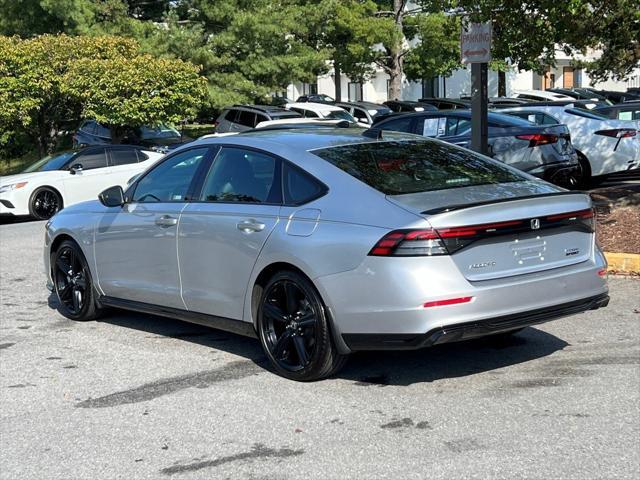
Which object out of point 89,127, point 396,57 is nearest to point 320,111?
point 89,127

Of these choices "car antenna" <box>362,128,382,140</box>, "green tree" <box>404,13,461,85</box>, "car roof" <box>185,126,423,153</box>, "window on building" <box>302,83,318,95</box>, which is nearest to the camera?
"car roof" <box>185,126,423,153</box>

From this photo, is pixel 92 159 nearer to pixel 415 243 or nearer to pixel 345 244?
pixel 345 244

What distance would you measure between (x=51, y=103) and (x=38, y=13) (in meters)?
9.20

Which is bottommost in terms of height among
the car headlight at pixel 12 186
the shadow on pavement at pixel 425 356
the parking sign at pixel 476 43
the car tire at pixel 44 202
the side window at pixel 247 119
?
the car tire at pixel 44 202

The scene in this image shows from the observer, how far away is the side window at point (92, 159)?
17250 millimetres

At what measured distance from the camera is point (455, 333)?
5098 mm

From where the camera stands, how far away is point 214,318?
20.6 feet

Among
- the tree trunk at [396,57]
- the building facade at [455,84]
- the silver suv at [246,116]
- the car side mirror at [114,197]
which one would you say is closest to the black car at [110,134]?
the silver suv at [246,116]

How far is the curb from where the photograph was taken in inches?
346

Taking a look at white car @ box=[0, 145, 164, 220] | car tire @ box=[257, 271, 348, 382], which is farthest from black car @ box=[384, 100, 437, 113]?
car tire @ box=[257, 271, 348, 382]

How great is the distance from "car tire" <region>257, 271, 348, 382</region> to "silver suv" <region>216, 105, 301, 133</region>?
750 inches

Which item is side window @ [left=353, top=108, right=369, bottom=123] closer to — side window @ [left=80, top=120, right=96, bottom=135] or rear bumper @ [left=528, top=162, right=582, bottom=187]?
side window @ [left=80, top=120, right=96, bottom=135]

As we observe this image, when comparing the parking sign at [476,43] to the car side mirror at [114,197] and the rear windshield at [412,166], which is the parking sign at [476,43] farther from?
the car side mirror at [114,197]

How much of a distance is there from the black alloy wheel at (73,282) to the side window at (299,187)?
96.3 inches
